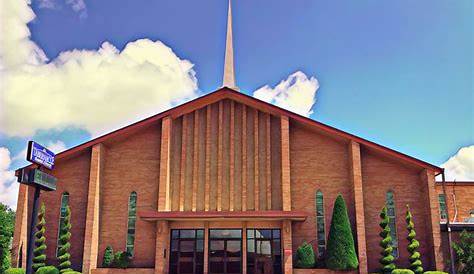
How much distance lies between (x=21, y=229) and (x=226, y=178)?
41.8 feet

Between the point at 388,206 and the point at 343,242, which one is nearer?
the point at 343,242

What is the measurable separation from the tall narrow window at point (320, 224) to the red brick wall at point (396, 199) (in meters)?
2.65

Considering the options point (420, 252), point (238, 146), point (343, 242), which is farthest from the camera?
point (238, 146)

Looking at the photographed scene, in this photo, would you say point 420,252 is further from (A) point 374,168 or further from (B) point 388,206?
(A) point 374,168

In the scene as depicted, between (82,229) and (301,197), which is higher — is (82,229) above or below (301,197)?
below

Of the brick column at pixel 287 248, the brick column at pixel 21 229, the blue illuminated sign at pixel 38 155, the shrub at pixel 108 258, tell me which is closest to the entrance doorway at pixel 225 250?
the brick column at pixel 287 248

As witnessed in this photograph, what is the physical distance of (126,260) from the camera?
96.8 ft

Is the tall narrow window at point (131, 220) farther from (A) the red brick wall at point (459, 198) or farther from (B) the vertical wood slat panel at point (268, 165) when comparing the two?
(A) the red brick wall at point (459, 198)

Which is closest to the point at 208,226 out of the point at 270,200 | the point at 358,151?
the point at 270,200

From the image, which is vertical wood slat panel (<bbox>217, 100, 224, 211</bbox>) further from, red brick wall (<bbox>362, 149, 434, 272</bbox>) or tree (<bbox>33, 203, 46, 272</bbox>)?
tree (<bbox>33, 203, 46, 272</bbox>)

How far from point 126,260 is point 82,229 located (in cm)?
359

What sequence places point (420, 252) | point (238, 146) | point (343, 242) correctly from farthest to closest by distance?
point (238, 146) → point (420, 252) → point (343, 242)

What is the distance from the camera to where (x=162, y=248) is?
29.2m

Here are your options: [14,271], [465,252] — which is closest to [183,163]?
[14,271]
